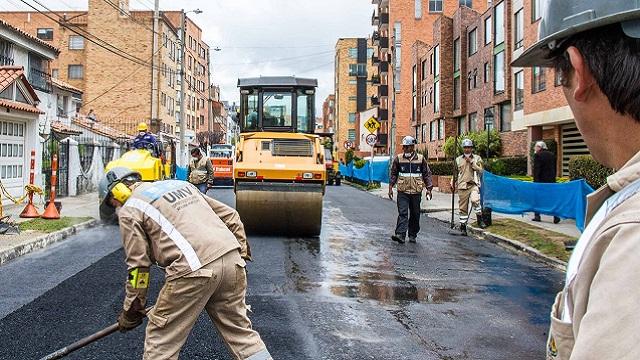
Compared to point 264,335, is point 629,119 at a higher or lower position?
higher

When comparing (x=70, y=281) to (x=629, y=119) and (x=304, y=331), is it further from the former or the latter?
(x=629, y=119)

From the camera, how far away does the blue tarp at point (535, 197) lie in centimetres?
1095

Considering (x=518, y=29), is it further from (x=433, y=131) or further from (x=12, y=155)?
(x=12, y=155)

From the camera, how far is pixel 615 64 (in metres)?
1.14

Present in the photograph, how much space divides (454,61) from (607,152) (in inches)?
1748

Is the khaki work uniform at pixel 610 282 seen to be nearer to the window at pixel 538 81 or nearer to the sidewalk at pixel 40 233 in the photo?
the sidewalk at pixel 40 233

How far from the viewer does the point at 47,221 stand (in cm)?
1304

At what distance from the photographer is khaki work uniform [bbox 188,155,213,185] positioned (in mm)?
14305

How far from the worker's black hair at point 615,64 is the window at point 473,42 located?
39.9 meters

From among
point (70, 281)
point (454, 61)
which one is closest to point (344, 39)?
point (454, 61)

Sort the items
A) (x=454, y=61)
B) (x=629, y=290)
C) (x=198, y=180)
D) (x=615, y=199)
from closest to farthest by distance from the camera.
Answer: (x=629, y=290), (x=615, y=199), (x=198, y=180), (x=454, y=61)

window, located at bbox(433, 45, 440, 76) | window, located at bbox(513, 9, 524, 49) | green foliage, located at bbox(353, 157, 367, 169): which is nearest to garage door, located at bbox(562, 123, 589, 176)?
window, located at bbox(513, 9, 524, 49)

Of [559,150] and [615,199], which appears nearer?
[615,199]

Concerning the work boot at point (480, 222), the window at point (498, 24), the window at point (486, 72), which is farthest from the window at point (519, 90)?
the work boot at point (480, 222)
